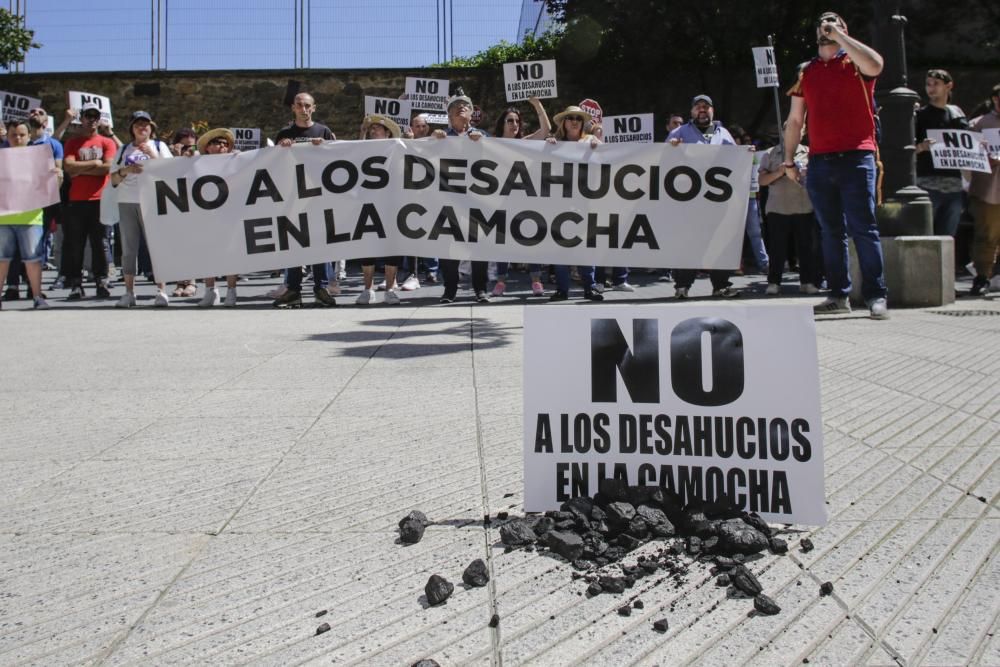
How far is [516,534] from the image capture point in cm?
260

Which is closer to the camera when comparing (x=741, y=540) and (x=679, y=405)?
(x=741, y=540)

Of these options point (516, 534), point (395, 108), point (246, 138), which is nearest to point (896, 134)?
point (516, 534)

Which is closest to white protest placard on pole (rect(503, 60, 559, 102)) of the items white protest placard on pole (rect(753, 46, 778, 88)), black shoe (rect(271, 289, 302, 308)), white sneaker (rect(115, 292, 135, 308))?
white protest placard on pole (rect(753, 46, 778, 88))

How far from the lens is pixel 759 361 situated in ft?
8.91

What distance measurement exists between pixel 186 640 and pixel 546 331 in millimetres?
1283

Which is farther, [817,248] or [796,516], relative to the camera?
[817,248]

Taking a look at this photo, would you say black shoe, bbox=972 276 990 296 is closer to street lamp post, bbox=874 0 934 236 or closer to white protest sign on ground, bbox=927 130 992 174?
white protest sign on ground, bbox=927 130 992 174

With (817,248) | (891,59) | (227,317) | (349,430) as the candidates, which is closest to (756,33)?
(817,248)

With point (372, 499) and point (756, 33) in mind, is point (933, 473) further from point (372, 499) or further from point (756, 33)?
point (756, 33)

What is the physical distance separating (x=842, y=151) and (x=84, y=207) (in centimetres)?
816

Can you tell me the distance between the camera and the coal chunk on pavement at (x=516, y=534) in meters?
2.59

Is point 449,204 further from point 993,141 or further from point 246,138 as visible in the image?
point 246,138

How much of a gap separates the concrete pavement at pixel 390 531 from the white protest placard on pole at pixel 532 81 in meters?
8.75

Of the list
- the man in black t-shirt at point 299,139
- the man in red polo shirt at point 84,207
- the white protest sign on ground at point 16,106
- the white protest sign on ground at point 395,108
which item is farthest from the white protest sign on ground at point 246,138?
the man in black t-shirt at point 299,139
